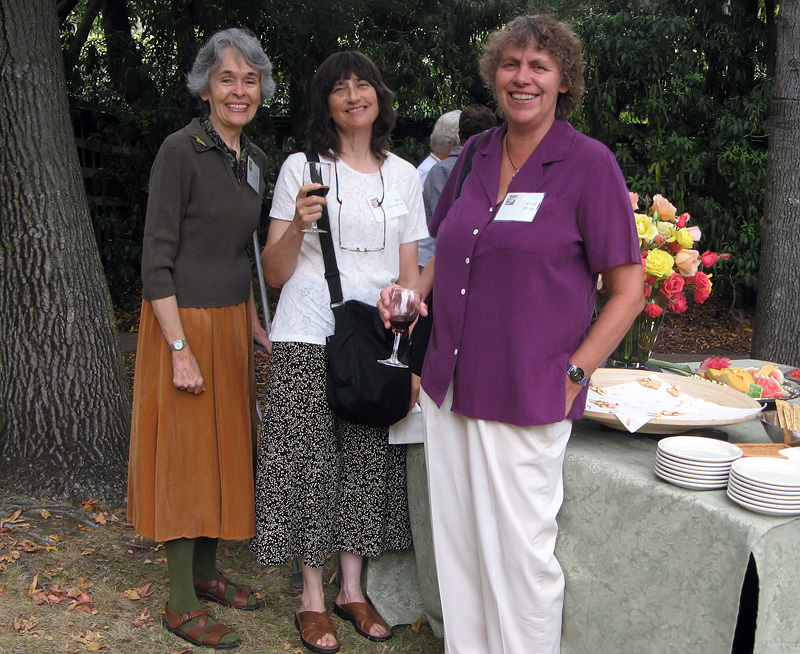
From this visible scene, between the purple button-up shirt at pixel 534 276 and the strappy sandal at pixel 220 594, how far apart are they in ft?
4.47

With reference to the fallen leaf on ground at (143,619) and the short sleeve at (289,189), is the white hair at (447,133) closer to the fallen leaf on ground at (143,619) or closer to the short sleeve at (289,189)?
the short sleeve at (289,189)

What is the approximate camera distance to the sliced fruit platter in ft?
8.40

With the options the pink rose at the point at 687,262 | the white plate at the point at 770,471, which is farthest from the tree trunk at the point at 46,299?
the white plate at the point at 770,471

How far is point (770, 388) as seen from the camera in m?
2.58

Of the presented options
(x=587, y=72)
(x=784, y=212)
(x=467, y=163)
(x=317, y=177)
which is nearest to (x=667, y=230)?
(x=467, y=163)

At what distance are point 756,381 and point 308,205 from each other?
1.61m

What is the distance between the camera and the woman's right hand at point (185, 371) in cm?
241

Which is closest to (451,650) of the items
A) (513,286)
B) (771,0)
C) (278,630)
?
(278,630)

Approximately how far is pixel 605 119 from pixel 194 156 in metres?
6.12

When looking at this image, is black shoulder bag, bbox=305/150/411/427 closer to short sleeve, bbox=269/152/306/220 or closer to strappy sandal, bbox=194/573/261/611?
short sleeve, bbox=269/152/306/220

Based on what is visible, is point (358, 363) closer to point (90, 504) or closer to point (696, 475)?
point (696, 475)

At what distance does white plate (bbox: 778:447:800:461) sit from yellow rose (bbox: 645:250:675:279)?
87 cm

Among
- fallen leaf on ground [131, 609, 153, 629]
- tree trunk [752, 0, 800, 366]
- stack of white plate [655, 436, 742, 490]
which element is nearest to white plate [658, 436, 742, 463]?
stack of white plate [655, 436, 742, 490]

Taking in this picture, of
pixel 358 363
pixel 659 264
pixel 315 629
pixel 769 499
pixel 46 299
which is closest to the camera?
pixel 769 499
